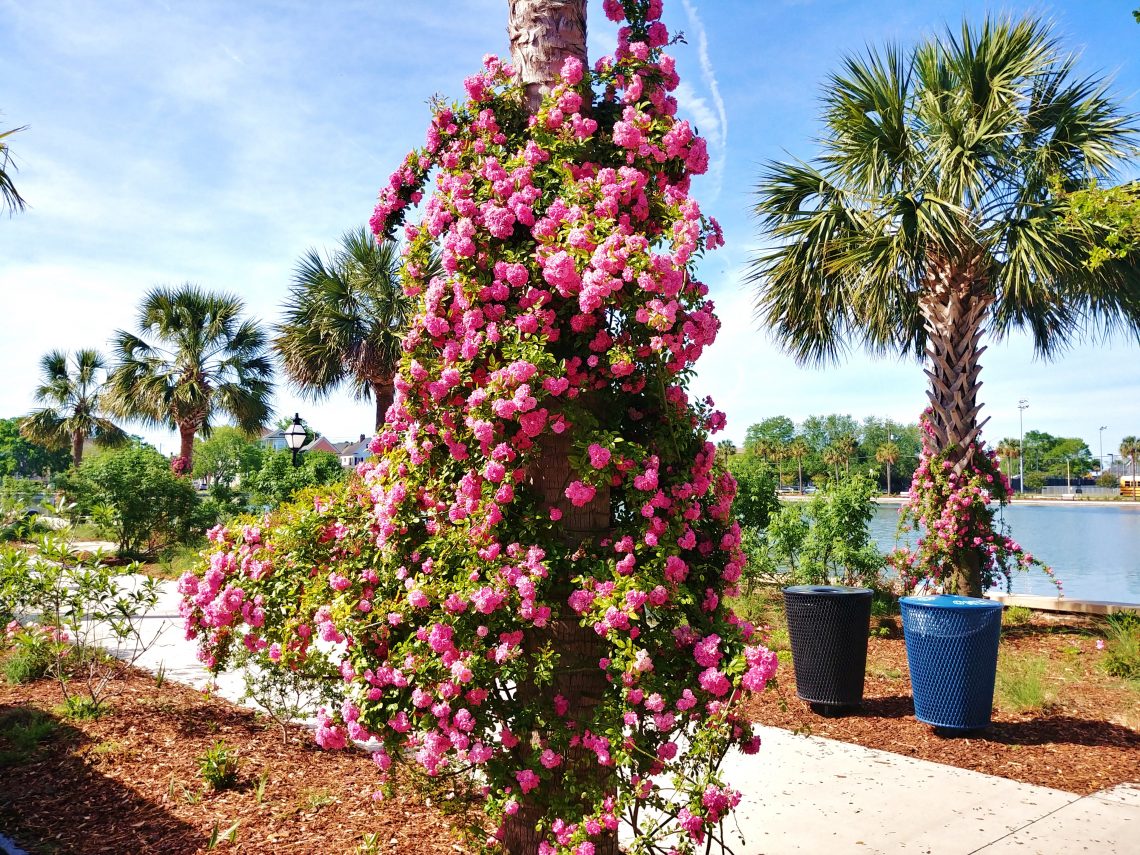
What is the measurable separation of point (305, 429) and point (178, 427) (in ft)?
24.0

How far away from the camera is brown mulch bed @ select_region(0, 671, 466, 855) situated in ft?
12.0

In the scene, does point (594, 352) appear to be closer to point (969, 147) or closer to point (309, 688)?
point (309, 688)

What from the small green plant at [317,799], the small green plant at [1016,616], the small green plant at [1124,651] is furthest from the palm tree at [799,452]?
the small green plant at [317,799]

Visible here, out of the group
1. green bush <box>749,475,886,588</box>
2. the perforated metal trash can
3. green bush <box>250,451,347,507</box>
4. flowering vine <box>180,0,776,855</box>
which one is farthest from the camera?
green bush <box>250,451,347,507</box>

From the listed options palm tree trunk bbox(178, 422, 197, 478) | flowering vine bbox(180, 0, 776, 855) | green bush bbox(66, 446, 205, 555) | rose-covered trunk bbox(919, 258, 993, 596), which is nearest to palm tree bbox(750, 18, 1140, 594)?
rose-covered trunk bbox(919, 258, 993, 596)

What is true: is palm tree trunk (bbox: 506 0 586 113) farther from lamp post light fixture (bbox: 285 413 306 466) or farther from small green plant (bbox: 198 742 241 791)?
lamp post light fixture (bbox: 285 413 306 466)

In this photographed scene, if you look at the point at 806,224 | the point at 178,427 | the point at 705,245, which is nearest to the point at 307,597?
the point at 705,245

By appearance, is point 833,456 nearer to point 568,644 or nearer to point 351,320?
point 351,320

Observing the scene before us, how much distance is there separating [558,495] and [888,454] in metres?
78.2

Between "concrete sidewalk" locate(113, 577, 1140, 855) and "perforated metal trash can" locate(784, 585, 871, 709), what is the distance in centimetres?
65

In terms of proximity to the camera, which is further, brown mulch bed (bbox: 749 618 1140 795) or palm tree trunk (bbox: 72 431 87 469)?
palm tree trunk (bbox: 72 431 87 469)

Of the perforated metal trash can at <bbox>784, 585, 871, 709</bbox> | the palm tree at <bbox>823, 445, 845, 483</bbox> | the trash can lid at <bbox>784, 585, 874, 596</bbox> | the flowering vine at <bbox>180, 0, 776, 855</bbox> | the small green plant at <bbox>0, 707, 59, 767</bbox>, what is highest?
the palm tree at <bbox>823, 445, 845, 483</bbox>

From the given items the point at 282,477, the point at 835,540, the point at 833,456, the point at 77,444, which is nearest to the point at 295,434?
the point at 282,477

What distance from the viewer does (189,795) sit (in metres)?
4.13
